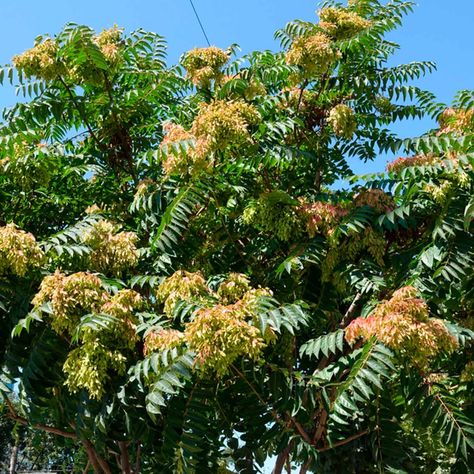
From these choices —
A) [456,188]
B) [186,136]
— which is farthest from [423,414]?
[186,136]

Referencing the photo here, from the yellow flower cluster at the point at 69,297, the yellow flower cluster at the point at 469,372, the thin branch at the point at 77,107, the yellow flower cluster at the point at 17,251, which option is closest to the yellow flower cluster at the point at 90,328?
the yellow flower cluster at the point at 69,297

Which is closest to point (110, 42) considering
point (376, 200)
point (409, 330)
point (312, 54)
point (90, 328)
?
point (312, 54)

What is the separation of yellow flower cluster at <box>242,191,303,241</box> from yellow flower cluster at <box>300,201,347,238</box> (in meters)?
0.08

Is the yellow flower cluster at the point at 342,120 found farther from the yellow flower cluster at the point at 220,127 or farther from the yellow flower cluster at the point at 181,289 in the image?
the yellow flower cluster at the point at 181,289

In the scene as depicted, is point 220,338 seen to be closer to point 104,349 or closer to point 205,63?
point 104,349

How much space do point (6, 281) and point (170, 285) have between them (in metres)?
1.25

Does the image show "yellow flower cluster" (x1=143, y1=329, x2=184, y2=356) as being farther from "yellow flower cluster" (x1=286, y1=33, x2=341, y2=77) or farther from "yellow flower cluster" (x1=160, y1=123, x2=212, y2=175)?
"yellow flower cluster" (x1=286, y1=33, x2=341, y2=77)

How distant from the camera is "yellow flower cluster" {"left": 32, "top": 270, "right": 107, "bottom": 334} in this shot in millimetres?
4250

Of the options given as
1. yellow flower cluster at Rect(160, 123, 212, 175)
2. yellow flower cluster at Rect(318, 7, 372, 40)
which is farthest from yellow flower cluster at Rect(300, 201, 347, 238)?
yellow flower cluster at Rect(318, 7, 372, 40)

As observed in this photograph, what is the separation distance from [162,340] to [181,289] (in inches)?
15.6

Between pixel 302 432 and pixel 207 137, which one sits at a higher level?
pixel 207 137

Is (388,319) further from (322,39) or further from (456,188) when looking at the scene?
(322,39)

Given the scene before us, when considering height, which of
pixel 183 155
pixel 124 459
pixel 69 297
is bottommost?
pixel 124 459

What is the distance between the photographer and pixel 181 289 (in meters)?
4.45
